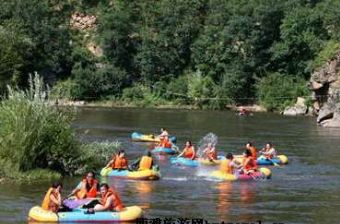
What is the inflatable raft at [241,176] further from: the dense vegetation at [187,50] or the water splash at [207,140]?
the dense vegetation at [187,50]

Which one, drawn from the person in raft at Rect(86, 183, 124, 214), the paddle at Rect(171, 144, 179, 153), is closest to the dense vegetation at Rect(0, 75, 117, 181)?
the person in raft at Rect(86, 183, 124, 214)

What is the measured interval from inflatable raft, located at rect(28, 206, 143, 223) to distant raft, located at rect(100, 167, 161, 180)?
8.77 meters

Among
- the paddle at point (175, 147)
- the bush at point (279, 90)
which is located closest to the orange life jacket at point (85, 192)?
the paddle at point (175, 147)

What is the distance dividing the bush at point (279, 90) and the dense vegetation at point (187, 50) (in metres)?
0.12

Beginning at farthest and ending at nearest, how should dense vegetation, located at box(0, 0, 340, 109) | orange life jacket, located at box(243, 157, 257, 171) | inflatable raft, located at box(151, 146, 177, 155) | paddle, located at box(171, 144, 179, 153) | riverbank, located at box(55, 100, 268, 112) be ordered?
dense vegetation, located at box(0, 0, 340, 109) < riverbank, located at box(55, 100, 268, 112) < paddle, located at box(171, 144, 179, 153) < inflatable raft, located at box(151, 146, 177, 155) < orange life jacket, located at box(243, 157, 257, 171)

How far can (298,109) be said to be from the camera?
259 ft

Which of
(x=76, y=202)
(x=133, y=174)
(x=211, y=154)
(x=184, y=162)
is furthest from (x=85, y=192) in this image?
(x=211, y=154)

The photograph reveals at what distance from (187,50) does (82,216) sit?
74698mm

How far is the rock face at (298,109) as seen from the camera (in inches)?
3086

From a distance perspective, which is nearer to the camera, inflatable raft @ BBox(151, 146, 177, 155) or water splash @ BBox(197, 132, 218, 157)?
inflatable raft @ BBox(151, 146, 177, 155)

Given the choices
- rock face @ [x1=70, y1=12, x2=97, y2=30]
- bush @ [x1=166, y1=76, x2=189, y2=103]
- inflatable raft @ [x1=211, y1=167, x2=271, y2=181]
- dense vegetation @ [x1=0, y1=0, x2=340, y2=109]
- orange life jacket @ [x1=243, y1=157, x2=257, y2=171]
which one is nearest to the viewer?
inflatable raft @ [x1=211, y1=167, x2=271, y2=181]

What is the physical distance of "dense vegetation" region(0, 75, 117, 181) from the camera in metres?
27.4

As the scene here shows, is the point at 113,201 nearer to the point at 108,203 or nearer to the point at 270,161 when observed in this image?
the point at 108,203

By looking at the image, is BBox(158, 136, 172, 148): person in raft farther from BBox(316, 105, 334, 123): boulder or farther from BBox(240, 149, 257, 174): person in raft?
BBox(316, 105, 334, 123): boulder
